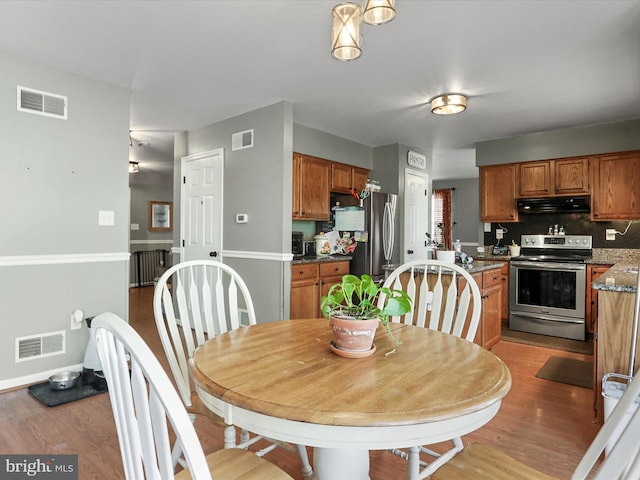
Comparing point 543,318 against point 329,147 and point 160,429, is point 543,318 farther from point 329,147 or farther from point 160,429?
point 160,429

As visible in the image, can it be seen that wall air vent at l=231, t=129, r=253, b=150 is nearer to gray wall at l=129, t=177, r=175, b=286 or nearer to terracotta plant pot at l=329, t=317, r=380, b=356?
terracotta plant pot at l=329, t=317, r=380, b=356

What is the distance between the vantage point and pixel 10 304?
2742 mm

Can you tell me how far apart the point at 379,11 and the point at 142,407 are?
1.71 m

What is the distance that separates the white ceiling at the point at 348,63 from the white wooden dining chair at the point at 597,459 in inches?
86.6

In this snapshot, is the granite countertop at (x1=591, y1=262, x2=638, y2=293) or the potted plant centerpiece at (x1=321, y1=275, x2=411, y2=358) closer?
the potted plant centerpiece at (x1=321, y1=275, x2=411, y2=358)

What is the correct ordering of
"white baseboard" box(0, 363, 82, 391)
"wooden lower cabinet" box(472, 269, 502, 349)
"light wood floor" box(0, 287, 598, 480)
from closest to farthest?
"light wood floor" box(0, 287, 598, 480)
"white baseboard" box(0, 363, 82, 391)
"wooden lower cabinet" box(472, 269, 502, 349)

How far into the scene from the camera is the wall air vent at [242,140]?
13.1 ft

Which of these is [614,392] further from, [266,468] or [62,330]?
[62,330]

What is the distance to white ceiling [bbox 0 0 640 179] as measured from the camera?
2.20 metres

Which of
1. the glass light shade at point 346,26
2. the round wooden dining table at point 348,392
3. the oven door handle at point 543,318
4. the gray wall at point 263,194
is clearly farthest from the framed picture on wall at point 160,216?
the round wooden dining table at point 348,392

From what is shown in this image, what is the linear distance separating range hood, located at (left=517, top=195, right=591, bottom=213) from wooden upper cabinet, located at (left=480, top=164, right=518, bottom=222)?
13 centimetres

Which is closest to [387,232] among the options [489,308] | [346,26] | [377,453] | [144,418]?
[489,308]

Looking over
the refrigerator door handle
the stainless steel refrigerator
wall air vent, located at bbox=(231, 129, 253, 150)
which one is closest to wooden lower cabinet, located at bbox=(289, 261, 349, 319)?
the stainless steel refrigerator

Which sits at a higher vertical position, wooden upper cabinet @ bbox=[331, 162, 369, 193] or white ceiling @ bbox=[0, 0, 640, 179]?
white ceiling @ bbox=[0, 0, 640, 179]
